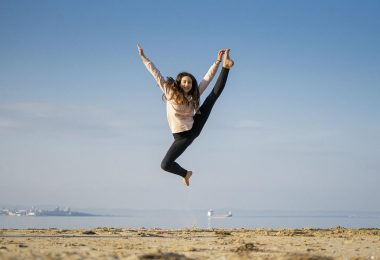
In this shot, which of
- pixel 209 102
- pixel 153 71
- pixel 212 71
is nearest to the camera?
pixel 209 102

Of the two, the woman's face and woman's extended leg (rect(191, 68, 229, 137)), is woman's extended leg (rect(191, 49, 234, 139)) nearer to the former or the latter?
woman's extended leg (rect(191, 68, 229, 137))

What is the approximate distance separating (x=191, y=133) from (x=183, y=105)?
1.72ft

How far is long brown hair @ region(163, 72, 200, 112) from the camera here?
26.3ft

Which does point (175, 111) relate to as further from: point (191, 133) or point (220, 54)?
point (220, 54)

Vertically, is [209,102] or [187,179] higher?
[209,102]

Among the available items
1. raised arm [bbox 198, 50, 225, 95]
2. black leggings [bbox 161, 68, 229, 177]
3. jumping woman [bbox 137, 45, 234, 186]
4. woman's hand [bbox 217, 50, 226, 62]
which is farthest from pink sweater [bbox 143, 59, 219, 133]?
woman's hand [bbox 217, 50, 226, 62]

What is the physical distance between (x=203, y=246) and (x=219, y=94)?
2.82 m

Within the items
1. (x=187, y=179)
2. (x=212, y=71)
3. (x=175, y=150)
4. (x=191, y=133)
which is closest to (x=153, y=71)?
(x=212, y=71)

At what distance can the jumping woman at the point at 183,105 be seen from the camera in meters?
8.07

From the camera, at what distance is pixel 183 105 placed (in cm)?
803

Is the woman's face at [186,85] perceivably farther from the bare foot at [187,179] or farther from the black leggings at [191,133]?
the bare foot at [187,179]

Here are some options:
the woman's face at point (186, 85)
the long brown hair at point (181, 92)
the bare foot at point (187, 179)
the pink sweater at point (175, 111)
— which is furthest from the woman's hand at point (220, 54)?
the bare foot at point (187, 179)

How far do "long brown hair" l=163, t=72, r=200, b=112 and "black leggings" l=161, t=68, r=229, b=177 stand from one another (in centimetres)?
20

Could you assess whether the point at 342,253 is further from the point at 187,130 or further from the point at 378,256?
the point at 187,130
